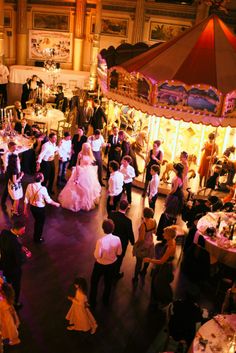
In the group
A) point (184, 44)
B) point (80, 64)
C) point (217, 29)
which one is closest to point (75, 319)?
point (184, 44)

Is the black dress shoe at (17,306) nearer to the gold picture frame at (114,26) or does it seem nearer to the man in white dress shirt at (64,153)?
the man in white dress shirt at (64,153)

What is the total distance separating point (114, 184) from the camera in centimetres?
835

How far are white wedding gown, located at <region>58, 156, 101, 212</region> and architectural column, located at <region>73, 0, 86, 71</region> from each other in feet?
43.7

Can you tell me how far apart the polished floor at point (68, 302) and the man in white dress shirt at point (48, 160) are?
1.46 meters

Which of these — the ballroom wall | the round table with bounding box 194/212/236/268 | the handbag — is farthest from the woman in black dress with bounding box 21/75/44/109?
the handbag

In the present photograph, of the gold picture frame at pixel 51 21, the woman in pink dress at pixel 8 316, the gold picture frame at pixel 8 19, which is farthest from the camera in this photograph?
the gold picture frame at pixel 51 21

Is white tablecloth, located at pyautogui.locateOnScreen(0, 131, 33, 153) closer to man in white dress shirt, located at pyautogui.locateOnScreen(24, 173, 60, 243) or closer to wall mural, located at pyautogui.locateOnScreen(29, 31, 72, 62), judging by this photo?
man in white dress shirt, located at pyautogui.locateOnScreen(24, 173, 60, 243)

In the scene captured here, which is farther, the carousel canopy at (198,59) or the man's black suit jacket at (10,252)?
the carousel canopy at (198,59)

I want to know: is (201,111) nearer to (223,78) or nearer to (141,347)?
(223,78)

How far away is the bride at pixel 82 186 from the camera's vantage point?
8.83 meters

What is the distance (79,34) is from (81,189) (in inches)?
550

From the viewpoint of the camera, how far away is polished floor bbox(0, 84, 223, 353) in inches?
222

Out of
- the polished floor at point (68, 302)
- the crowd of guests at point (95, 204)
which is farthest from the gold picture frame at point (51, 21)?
the polished floor at point (68, 302)

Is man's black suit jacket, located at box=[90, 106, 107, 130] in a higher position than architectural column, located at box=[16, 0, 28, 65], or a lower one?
lower
